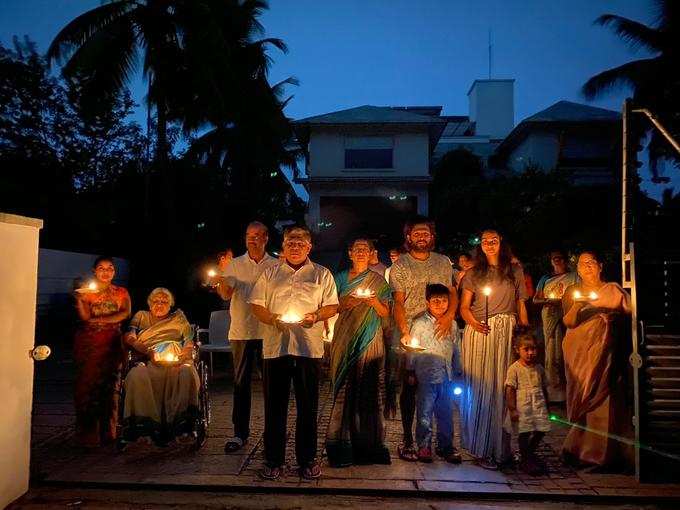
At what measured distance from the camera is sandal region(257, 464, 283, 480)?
4652 millimetres

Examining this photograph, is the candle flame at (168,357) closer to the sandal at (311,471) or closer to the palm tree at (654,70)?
the sandal at (311,471)

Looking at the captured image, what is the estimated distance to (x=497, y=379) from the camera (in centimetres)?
505

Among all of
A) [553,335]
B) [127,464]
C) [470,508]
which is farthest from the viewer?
[553,335]

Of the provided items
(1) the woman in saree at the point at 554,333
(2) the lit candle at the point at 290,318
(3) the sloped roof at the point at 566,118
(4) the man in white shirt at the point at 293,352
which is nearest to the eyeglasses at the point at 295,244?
(4) the man in white shirt at the point at 293,352

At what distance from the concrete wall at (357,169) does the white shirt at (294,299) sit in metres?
20.2

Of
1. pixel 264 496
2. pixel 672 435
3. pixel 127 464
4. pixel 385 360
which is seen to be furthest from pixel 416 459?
pixel 127 464

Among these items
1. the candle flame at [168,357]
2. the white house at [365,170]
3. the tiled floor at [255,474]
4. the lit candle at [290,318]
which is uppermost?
the white house at [365,170]

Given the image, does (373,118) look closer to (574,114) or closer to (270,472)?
(574,114)

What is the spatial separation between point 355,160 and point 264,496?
21.5 meters

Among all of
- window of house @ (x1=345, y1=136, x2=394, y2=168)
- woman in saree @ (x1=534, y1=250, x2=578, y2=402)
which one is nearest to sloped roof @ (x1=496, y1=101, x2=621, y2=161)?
window of house @ (x1=345, y1=136, x2=394, y2=168)

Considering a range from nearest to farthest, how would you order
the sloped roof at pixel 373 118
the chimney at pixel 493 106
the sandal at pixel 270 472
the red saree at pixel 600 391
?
the sandal at pixel 270 472, the red saree at pixel 600 391, the sloped roof at pixel 373 118, the chimney at pixel 493 106

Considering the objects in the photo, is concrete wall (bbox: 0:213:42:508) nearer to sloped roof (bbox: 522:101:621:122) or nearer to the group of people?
the group of people

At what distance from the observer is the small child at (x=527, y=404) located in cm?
485

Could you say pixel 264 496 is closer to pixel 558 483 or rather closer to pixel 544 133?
pixel 558 483
